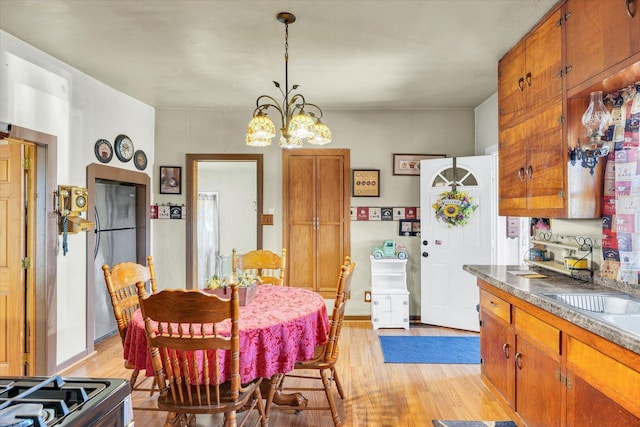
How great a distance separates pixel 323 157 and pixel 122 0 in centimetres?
279

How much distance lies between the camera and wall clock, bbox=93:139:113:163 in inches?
148

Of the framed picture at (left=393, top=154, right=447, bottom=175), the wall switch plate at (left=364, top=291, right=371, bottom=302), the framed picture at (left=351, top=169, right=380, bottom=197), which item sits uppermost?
the framed picture at (left=393, top=154, right=447, bottom=175)

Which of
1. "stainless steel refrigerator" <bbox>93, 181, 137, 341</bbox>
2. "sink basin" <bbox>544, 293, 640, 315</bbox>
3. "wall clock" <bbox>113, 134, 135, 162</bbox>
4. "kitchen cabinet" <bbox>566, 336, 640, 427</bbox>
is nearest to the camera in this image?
"kitchen cabinet" <bbox>566, 336, 640, 427</bbox>

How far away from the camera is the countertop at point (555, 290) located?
1360 mm

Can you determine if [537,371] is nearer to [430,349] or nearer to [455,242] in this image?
[430,349]

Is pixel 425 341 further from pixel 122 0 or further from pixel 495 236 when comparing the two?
pixel 122 0

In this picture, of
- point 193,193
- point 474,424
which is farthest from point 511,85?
point 193,193

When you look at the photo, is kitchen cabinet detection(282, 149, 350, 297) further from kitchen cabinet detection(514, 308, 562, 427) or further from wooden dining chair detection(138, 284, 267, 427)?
wooden dining chair detection(138, 284, 267, 427)

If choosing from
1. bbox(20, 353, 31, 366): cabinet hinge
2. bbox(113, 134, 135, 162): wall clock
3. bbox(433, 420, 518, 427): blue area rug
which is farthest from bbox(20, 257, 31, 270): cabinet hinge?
bbox(433, 420, 518, 427): blue area rug

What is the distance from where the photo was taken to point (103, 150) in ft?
12.6

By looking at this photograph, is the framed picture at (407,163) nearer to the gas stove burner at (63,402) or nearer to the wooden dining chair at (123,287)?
the wooden dining chair at (123,287)

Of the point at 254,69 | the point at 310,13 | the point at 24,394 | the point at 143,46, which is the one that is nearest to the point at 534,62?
the point at 310,13

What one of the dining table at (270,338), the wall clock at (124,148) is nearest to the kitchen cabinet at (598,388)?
the dining table at (270,338)

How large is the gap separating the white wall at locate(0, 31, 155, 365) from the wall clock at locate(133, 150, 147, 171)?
13.9 inches
